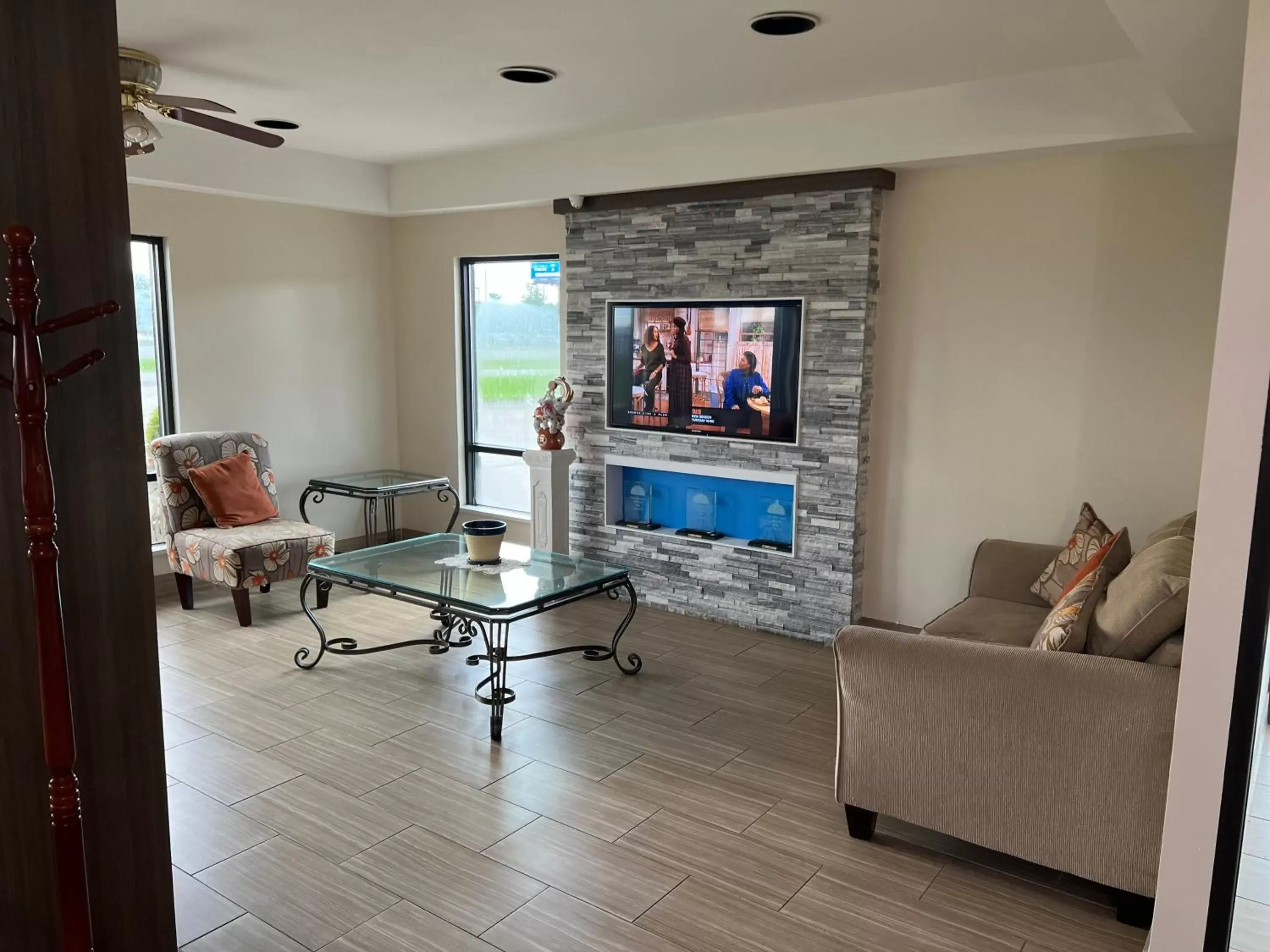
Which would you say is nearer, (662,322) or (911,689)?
(911,689)

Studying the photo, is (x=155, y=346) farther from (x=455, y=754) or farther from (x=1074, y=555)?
(x=1074, y=555)

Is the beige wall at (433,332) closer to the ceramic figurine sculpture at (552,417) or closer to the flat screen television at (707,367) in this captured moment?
the ceramic figurine sculpture at (552,417)

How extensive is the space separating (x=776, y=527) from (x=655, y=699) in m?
1.41

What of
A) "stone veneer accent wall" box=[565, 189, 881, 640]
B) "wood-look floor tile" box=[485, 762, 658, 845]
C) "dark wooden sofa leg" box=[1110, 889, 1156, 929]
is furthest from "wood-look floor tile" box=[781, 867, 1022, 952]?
"stone veneer accent wall" box=[565, 189, 881, 640]

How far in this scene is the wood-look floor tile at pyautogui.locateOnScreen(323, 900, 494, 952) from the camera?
2.39m

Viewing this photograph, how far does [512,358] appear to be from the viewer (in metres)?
6.35

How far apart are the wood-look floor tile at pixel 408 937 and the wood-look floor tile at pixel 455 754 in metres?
0.74

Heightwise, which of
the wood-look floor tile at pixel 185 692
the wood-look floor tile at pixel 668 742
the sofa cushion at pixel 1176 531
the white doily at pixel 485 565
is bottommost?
the wood-look floor tile at pixel 185 692

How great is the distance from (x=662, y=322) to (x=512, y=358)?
149 cm

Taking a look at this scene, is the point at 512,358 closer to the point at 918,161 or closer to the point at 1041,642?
the point at 918,161

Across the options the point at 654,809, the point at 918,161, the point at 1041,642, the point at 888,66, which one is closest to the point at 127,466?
the point at 654,809

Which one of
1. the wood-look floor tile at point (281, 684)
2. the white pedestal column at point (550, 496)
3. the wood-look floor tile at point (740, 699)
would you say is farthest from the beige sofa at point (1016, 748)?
the white pedestal column at point (550, 496)

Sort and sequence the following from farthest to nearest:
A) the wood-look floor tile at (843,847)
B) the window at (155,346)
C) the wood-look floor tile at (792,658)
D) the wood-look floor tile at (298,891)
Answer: the window at (155,346) → the wood-look floor tile at (792,658) → the wood-look floor tile at (843,847) → the wood-look floor tile at (298,891)

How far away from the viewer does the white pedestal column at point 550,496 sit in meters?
5.55
